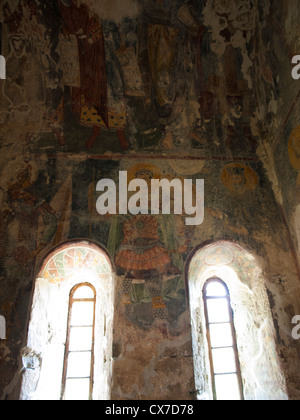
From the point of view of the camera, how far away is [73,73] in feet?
21.5

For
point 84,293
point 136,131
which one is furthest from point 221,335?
point 136,131

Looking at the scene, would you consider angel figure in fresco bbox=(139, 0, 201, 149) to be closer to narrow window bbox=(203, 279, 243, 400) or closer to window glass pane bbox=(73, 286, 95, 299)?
narrow window bbox=(203, 279, 243, 400)

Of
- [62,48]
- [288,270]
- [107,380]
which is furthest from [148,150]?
[107,380]

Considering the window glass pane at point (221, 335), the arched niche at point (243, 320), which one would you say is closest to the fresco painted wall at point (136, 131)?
the arched niche at point (243, 320)

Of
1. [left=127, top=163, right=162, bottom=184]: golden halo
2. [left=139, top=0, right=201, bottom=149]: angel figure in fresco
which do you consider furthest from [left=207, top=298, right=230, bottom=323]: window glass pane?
[left=139, top=0, right=201, bottom=149]: angel figure in fresco

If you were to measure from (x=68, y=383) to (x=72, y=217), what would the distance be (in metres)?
2.46

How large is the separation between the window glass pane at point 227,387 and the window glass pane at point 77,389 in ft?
6.12

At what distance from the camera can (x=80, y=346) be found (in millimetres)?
5621

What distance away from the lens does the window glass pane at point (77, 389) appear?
527 centimetres

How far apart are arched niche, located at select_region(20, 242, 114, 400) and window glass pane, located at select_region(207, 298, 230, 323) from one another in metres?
1.59

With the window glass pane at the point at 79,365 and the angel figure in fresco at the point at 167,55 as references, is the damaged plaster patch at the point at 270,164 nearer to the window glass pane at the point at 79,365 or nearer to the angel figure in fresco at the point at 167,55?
the angel figure in fresco at the point at 167,55

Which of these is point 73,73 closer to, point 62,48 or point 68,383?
point 62,48

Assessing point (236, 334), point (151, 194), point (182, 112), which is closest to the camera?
point (236, 334)

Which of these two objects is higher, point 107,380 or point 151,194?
point 151,194
